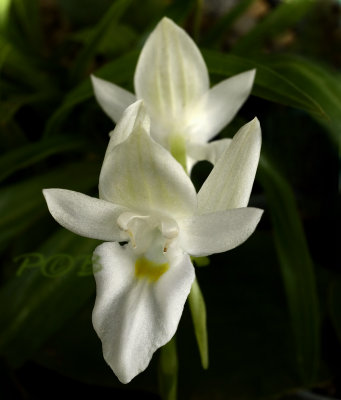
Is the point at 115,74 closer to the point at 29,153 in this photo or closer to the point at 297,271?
the point at 29,153

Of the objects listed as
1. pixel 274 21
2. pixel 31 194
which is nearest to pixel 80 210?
pixel 31 194

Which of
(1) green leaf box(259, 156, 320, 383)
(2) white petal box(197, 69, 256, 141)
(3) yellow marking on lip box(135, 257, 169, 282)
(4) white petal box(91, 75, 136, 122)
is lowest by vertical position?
(1) green leaf box(259, 156, 320, 383)

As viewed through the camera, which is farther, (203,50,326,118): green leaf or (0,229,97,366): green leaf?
(0,229,97,366): green leaf

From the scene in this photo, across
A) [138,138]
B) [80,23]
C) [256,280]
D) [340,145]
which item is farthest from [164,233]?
[80,23]

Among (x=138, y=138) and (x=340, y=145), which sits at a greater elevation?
(x=138, y=138)

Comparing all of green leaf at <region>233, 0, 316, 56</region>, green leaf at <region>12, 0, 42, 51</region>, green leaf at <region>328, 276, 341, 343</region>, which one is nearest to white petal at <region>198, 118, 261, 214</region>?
green leaf at <region>328, 276, 341, 343</region>

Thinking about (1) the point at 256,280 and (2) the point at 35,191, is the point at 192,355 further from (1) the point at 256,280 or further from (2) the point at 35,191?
(2) the point at 35,191

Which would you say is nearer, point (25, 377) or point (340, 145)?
point (340, 145)

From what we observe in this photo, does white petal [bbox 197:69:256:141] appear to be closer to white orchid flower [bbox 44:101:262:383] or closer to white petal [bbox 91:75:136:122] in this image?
white petal [bbox 91:75:136:122]
